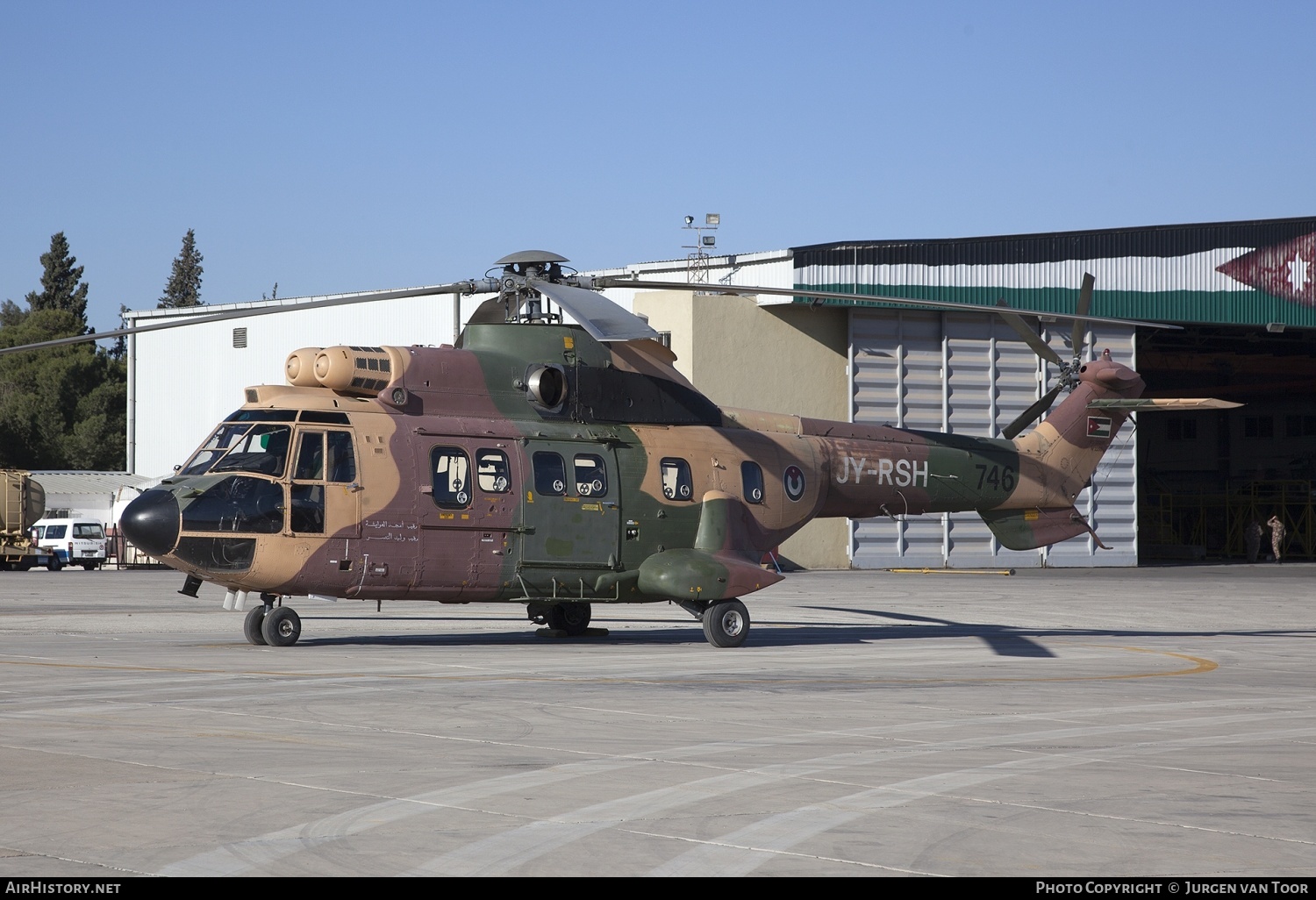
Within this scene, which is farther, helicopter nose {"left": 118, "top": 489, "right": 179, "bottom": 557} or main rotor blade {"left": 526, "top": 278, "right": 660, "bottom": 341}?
helicopter nose {"left": 118, "top": 489, "right": 179, "bottom": 557}

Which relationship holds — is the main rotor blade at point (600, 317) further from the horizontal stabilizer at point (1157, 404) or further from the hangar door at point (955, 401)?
the hangar door at point (955, 401)

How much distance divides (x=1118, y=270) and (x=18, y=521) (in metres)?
39.0

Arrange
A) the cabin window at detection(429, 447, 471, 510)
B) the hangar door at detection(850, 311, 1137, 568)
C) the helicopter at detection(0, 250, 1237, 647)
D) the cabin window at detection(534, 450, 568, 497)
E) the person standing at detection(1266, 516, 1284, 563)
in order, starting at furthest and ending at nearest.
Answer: the person standing at detection(1266, 516, 1284, 563) → the hangar door at detection(850, 311, 1137, 568) → the cabin window at detection(534, 450, 568, 497) → the cabin window at detection(429, 447, 471, 510) → the helicopter at detection(0, 250, 1237, 647)

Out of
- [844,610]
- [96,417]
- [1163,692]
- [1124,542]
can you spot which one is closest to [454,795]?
[1163,692]

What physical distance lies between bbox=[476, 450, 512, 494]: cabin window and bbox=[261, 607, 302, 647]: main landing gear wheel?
9.20ft

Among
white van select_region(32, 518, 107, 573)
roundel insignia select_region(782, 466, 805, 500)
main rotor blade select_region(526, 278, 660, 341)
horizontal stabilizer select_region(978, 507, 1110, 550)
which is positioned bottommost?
white van select_region(32, 518, 107, 573)

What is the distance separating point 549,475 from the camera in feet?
59.0

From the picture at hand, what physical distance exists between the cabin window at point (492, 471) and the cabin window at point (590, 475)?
1.01 m

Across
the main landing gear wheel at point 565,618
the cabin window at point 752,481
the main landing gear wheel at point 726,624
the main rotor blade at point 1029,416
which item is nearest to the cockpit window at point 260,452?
the main landing gear wheel at point 565,618

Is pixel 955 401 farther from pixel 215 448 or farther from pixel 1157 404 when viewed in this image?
pixel 215 448

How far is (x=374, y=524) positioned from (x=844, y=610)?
450 inches

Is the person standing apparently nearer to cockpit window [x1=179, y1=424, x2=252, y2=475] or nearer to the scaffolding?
the scaffolding

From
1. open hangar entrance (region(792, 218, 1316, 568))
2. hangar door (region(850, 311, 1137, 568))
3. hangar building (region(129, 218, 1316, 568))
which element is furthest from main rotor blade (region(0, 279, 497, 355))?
hangar door (region(850, 311, 1137, 568))

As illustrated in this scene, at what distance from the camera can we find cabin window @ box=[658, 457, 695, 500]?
18.8 meters
